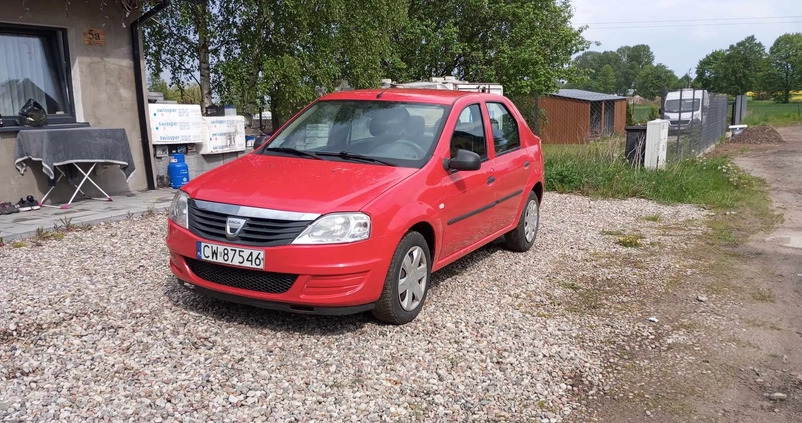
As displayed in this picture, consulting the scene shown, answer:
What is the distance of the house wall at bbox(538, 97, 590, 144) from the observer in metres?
33.8

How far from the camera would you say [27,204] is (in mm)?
8617

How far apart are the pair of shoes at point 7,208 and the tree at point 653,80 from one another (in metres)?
104

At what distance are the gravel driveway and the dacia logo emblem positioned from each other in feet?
2.28

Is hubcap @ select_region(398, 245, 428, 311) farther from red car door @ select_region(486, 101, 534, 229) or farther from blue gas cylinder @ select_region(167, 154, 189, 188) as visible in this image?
blue gas cylinder @ select_region(167, 154, 189, 188)

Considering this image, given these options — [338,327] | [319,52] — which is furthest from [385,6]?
[338,327]

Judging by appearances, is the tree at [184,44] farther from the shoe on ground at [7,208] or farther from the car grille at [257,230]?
the car grille at [257,230]

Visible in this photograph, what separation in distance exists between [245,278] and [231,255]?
187mm

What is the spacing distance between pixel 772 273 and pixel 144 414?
20.0ft

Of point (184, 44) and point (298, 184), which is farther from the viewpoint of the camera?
point (184, 44)

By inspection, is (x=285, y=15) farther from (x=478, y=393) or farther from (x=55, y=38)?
(x=478, y=393)

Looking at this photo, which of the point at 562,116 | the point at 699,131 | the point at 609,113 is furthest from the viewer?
the point at 609,113

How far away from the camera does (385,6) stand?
47.4 feet

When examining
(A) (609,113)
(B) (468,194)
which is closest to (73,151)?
(B) (468,194)

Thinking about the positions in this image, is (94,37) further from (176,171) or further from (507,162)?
(507,162)
